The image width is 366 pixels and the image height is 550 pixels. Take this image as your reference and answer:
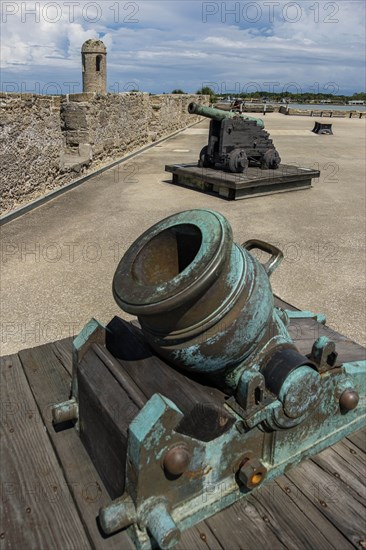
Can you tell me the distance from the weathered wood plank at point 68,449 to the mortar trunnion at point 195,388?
0.06 m

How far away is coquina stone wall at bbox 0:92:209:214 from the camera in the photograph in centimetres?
717

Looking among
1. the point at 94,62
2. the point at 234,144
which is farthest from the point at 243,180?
the point at 94,62

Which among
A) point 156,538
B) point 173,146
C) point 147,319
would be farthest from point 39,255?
point 173,146

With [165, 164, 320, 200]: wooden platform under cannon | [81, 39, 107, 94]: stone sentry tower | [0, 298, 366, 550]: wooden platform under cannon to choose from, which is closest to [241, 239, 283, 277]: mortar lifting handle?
[0, 298, 366, 550]: wooden platform under cannon

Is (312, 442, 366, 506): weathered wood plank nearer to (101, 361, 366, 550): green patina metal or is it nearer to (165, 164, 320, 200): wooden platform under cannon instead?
(101, 361, 366, 550): green patina metal

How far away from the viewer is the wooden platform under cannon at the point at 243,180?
8688 millimetres

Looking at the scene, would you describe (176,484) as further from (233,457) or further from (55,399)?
(55,399)

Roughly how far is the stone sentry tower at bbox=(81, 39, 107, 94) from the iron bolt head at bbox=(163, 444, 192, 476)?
2862cm

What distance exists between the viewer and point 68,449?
7.40ft

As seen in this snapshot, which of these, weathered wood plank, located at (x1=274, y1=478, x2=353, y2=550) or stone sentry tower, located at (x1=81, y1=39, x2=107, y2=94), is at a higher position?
stone sentry tower, located at (x1=81, y1=39, x2=107, y2=94)

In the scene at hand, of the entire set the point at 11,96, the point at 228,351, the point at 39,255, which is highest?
the point at 11,96

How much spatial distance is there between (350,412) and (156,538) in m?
1.24

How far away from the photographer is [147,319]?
1952mm

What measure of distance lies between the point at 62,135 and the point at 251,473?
839 centimetres
